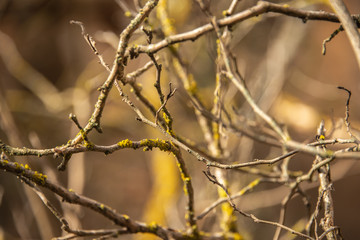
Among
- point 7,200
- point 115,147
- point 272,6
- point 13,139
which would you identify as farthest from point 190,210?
point 7,200

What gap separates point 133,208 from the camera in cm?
569

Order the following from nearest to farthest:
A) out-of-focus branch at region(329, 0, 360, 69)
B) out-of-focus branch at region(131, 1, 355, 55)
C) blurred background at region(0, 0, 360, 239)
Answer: out-of-focus branch at region(329, 0, 360, 69) → out-of-focus branch at region(131, 1, 355, 55) → blurred background at region(0, 0, 360, 239)

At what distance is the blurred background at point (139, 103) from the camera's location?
2250mm

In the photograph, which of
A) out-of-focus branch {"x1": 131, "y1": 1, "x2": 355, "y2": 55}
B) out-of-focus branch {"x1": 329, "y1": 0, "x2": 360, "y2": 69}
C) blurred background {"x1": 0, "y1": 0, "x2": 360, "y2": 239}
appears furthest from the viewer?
blurred background {"x1": 0, "y1": 0, "x2": 360, "y2": 239}

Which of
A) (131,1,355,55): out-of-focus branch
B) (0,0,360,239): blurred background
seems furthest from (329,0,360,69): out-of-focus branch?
(0,0,360,239): blurred background

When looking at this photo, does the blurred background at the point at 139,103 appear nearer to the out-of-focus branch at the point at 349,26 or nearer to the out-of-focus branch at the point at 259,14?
the out-of-focus branch at the point at 259,14

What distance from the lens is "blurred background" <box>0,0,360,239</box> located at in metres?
2.25

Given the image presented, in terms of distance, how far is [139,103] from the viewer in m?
3.33

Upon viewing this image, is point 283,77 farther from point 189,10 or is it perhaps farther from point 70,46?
point 70,46

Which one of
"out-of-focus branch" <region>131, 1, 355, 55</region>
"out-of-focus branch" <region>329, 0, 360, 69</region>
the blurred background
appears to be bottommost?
"out-of-focus branch" <region>329, 0, 360, 69</region>

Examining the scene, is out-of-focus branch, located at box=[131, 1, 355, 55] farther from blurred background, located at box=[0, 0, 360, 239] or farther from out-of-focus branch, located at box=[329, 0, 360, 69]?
blurred background, located at box=[0, 0, 360, 239]

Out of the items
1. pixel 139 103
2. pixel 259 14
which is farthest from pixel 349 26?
pixel 139 103

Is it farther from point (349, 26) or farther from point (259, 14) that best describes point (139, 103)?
point (349, 26)

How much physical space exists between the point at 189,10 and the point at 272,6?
6.50 ft
